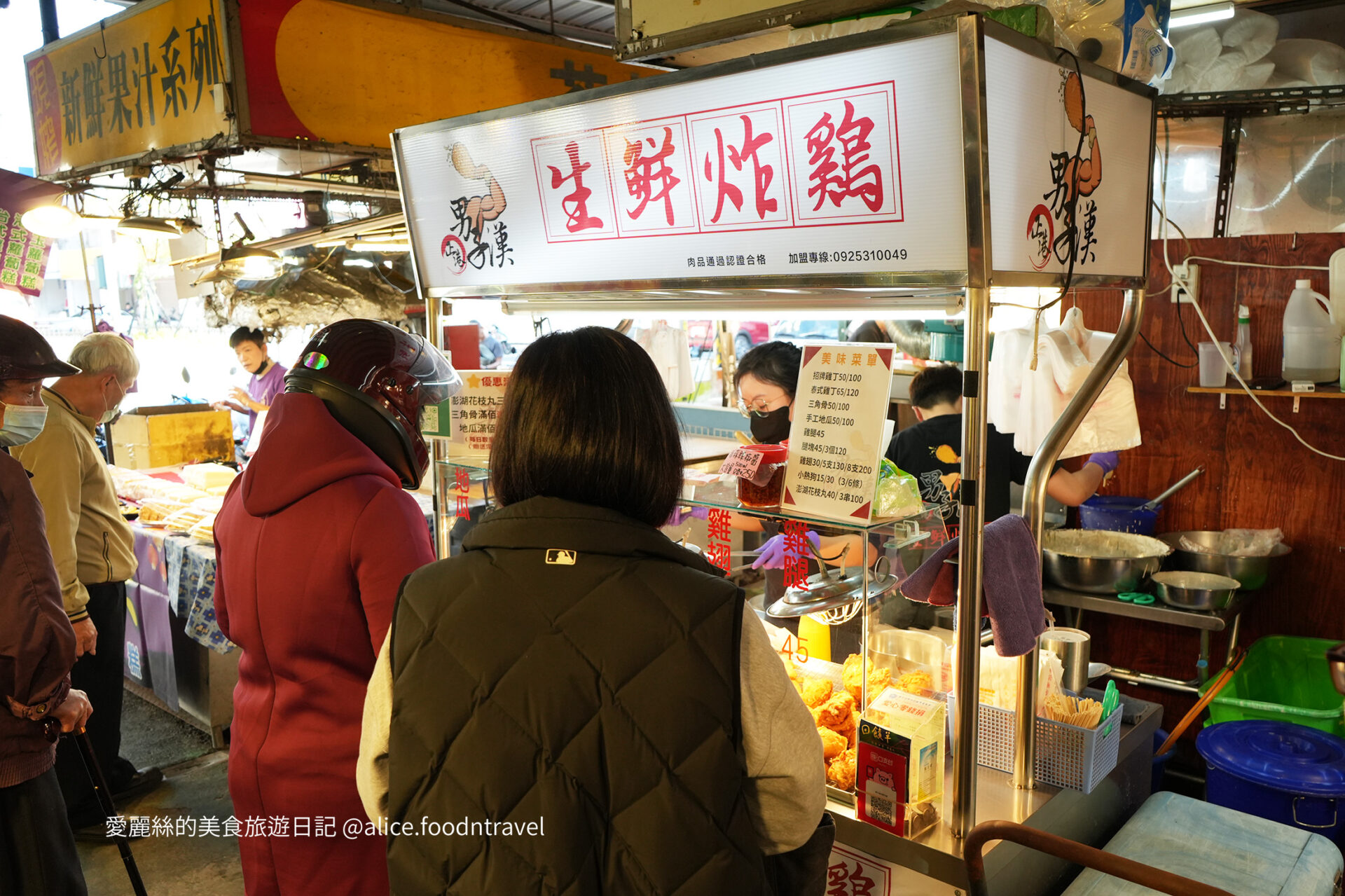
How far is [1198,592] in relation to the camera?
4004mm

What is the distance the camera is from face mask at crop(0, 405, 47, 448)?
289 cm

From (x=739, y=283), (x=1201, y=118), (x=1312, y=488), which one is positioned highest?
(x=1201, y=118)

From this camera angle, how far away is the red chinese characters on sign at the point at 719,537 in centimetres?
239

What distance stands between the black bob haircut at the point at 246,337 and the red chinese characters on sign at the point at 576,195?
221 inches

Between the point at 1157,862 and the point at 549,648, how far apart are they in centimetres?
195

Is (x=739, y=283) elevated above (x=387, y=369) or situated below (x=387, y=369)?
above

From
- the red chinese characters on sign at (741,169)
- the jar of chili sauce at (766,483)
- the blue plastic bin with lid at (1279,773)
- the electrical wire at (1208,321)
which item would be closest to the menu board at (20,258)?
the red chinese characters on sign at (741,169)

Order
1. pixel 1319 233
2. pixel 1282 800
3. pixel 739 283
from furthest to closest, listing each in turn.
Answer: pixel 1319 233, pixel 1282 800, pixel 739 283

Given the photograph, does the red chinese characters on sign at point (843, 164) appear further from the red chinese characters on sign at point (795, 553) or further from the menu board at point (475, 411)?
the menu board at point (475, 411)

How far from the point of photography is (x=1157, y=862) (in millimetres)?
2355

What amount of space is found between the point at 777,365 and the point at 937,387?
658 millimetres

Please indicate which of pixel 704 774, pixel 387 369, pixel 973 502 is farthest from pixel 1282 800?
pixel 387 369

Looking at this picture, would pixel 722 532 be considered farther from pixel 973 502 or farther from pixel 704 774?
pixel 704 774

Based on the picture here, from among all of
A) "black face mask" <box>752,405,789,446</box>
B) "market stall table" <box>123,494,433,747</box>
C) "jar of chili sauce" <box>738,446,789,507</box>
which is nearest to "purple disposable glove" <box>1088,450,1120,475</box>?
"black face mask" <box>752,405,789,446</box>
